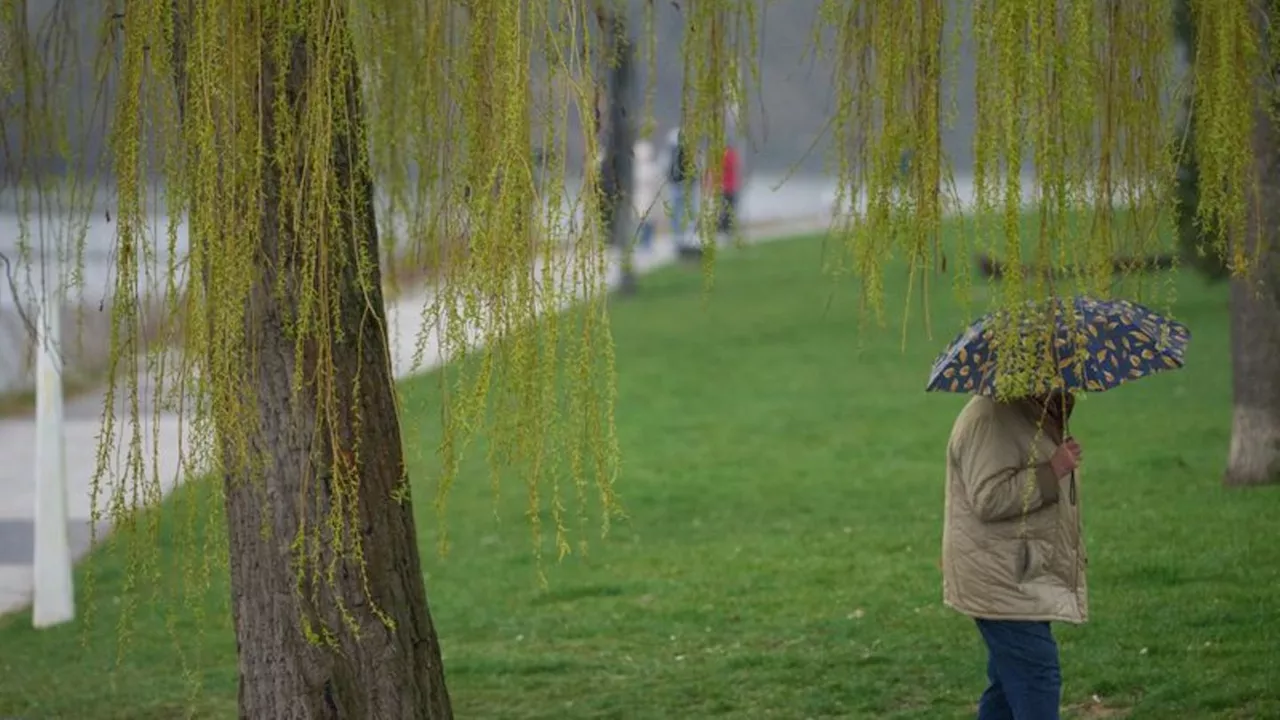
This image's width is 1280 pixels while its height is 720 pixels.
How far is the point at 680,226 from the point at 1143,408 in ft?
35.8

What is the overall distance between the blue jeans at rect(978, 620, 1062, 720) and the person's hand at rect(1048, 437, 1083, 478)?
1.56ft

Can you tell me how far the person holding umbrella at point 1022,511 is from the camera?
5.85 meters

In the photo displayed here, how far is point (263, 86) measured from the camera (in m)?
5.77

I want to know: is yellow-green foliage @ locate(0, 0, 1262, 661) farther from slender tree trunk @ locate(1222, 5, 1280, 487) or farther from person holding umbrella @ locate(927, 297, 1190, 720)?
slender tree trunk @ locate(1222, 5, 1280, 487)

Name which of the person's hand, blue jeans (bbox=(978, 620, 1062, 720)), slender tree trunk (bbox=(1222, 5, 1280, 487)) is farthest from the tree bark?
slender tree trunk (bbox=(1222, 5, 1280, 487))

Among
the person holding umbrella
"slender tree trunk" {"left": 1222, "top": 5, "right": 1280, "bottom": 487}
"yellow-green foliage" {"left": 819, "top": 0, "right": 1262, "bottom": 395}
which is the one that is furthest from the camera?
"slender tree trunk" {"left": 1222, "top": 5, "right": 1280, "bottom": 487}

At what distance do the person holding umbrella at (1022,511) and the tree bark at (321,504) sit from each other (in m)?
1.77

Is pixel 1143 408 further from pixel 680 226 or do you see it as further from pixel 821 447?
pixel 680 226

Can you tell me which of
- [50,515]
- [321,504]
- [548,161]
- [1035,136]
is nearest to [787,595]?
[50,515]

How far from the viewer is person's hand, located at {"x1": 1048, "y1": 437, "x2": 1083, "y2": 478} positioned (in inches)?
233

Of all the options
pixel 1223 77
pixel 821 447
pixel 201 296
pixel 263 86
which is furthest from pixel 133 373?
pixel 821 447

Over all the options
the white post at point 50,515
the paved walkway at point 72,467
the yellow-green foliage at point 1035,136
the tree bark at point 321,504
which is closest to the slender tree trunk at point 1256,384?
the paved walkway at point 72,467

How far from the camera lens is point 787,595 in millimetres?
10328

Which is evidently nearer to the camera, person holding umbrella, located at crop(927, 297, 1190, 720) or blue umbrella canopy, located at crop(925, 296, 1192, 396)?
blue umbrella canopy, located at crop(925, 296, 1192, 396)
